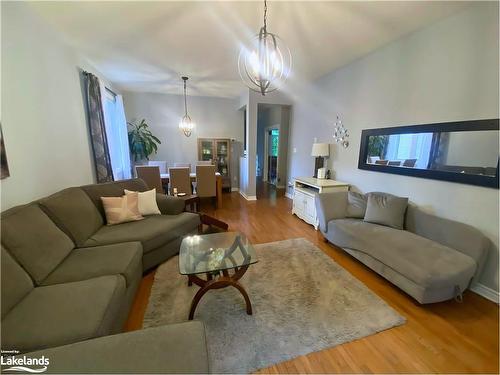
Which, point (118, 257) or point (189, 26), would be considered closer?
point (118, 257)

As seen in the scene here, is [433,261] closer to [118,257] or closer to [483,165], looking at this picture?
[483,165]

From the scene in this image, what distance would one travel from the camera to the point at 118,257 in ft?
5.62

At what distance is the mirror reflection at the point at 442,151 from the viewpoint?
6.17 ft

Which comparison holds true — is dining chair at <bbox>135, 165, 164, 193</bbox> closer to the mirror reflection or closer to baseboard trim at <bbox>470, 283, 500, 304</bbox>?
the mirror reflection

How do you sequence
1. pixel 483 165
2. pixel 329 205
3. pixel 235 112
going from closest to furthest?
pixel 483 165, pixel 329 205, pixel 235 112

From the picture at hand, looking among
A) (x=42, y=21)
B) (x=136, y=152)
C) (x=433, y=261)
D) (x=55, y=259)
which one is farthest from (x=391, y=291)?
(x=136, y=152)

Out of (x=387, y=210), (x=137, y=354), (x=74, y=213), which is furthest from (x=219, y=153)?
(x=137, y=354)

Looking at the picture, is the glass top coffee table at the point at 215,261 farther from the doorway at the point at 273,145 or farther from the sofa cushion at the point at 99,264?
the doorway at the point at 273,145

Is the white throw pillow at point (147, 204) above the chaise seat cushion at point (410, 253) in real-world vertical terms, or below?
above

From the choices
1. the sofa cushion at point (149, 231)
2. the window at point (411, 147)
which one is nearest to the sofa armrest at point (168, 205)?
the sofa cushion at point (149, 231)

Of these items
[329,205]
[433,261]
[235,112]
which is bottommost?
[433,261]

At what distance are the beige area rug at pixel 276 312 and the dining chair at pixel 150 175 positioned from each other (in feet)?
6.75

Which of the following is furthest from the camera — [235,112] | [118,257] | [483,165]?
[235,112]

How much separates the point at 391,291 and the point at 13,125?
361 centimetres
